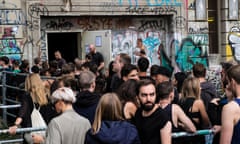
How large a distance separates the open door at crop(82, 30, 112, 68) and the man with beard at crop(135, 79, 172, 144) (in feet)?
31.7

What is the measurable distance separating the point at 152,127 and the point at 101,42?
34.1 ft

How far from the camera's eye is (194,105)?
20.0 ft

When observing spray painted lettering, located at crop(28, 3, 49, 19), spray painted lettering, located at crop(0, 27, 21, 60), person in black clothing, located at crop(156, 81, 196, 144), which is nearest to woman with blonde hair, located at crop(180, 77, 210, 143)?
person in black clothing, located at crop(156, 81, 196, 144)

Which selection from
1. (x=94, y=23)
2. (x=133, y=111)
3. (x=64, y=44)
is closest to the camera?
(x=133, y=111)

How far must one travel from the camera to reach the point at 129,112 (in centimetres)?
532

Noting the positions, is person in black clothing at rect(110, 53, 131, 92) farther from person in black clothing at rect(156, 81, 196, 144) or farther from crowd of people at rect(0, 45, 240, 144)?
person in black clothing at rect(156, 81, 196, 144)

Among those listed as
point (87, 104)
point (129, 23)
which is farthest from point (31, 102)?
point (129, 23)

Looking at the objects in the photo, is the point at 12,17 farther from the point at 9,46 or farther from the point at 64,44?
the point at 64,44

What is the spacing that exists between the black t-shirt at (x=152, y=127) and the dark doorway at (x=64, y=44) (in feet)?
37.4

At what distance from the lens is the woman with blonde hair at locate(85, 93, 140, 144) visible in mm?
4391

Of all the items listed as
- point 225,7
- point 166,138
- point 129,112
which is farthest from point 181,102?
point 225,7

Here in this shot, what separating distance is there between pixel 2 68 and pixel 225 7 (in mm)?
9550

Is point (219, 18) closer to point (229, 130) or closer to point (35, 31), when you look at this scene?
point (35, 31)

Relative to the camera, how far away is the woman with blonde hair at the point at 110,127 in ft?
14.4
